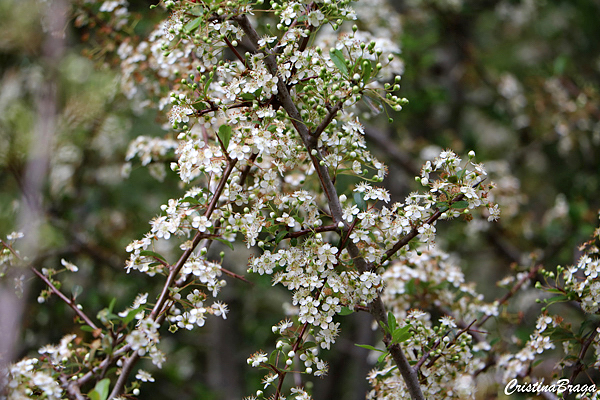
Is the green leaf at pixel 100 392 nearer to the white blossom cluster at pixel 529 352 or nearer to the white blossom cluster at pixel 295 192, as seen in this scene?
the white blossom cluster at pixel 295 192

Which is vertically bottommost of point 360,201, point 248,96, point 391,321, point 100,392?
point 100,392

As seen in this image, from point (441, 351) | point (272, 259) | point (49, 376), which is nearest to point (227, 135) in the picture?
point (272, 259)

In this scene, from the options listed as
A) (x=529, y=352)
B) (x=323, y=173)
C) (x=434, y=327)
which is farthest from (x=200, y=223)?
(x=529, y=352)

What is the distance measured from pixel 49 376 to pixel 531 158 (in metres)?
6.60

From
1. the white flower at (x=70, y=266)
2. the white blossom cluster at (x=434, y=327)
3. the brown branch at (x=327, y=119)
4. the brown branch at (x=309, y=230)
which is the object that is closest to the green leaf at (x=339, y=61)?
the brown branch at (x=327, y=119)

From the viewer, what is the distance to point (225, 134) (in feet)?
5.43

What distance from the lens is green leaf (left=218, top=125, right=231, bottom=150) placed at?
5.39 feet

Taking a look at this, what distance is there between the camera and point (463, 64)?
5.42 metres

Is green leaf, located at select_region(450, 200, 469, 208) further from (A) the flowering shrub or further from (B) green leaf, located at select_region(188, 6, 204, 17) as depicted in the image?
(B) green leaf, located at select_region(188, 6, 204, 17)

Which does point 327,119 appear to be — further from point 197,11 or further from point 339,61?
point 197,11

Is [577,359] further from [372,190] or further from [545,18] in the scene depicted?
[545,18]

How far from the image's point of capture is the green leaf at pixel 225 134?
5.39 feet

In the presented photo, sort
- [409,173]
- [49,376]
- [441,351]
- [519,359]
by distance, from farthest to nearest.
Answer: [409,173] → [519,359] → [441,351] → [49,376]

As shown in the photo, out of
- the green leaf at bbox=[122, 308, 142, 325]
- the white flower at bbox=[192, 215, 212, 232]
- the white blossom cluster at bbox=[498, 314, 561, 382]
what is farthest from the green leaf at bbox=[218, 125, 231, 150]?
the white blossom cluster at bbox=[498, 314, 561, 382]
